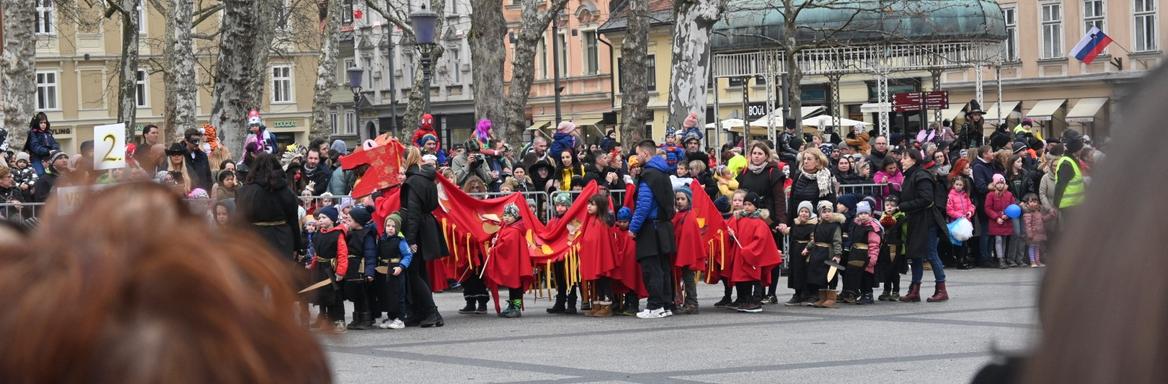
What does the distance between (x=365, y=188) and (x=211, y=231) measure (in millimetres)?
15926

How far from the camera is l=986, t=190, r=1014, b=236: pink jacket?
75.2ft

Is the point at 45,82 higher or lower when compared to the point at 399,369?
higher

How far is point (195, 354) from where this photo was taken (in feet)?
4.05

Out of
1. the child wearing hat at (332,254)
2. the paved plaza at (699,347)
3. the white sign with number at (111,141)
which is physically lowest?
the paved plaza at (699,347)

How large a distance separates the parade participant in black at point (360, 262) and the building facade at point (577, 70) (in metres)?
57.7

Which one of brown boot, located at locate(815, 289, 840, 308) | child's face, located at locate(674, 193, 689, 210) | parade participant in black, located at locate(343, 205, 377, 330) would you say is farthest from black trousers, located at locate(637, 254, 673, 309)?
parade participant in black, located at locate(343, 205, 377, 330)

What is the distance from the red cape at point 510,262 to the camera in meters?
17.0

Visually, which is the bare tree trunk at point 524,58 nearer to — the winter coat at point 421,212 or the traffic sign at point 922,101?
the traffic sign at point 922,101

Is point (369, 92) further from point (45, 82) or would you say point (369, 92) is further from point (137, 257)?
point (137, 257)

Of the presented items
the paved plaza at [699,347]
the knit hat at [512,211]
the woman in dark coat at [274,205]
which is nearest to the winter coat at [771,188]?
the paved plaza at [699,347]

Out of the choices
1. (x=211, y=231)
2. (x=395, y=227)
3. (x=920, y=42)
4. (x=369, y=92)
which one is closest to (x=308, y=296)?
(x=211, y=231)

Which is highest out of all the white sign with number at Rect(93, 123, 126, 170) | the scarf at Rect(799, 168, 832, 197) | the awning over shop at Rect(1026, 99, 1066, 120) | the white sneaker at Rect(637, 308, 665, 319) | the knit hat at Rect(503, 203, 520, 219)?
the awning over shop at Rect(1026, 99, 1066, 120)

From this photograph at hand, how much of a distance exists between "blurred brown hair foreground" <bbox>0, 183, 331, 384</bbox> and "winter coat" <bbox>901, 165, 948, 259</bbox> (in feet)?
54.9

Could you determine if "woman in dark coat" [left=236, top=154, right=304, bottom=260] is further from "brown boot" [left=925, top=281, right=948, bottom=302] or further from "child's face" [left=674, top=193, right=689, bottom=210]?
"brown boot" [left=925, top=281, right=948, bottom=302]
